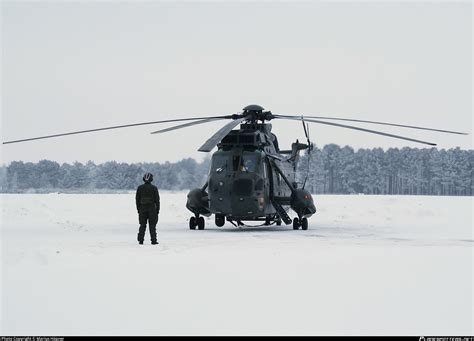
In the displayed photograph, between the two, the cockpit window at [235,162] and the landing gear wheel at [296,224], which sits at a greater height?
the cockpit window at [235,162]

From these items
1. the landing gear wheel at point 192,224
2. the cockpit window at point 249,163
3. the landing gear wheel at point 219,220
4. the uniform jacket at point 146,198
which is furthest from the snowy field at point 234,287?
the landing gear wheel at point 219,220

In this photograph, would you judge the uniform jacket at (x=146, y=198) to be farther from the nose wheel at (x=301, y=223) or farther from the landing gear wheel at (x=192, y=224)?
the nose wheel at (x=301, y=223)

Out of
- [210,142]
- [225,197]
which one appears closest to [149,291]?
[210,142]

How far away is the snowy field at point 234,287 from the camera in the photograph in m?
8.41

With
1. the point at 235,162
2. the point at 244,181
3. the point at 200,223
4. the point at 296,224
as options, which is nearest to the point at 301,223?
the point at 296,224

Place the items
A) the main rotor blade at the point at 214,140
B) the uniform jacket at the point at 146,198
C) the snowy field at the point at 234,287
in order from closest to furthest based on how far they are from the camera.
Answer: the snowy field at the point at 234,287, the uniform jacket at the point at 146,198, the main rotor blade at the point at 214,140

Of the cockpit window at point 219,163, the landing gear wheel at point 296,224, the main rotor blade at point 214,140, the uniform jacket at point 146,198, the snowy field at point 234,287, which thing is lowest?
the snowy field at point 234,287

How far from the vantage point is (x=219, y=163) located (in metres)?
23.8

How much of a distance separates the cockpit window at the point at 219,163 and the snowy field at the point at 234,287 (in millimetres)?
5465

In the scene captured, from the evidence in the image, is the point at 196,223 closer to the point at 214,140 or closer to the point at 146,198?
the point at 214,140

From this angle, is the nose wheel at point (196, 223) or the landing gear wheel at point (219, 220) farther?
the landing gear wheel at point (219, 220)

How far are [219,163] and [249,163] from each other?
3.43 ft

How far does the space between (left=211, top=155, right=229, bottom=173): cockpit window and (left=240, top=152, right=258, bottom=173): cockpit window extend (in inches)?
23.2

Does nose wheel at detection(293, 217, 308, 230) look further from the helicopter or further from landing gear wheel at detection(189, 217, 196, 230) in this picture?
landing gear wheel at detection(189, 217, 196, 230)
